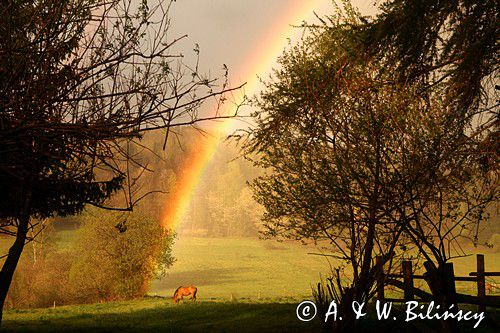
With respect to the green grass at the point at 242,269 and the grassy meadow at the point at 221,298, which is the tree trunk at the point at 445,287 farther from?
the green grass at the point at 242,269

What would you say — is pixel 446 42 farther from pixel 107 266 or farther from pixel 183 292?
pixel 107 266

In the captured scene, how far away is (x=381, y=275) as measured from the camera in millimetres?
11969

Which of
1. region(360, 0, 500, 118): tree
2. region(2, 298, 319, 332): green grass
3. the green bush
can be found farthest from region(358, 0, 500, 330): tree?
the green bush

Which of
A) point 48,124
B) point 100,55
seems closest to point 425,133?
point 100,55

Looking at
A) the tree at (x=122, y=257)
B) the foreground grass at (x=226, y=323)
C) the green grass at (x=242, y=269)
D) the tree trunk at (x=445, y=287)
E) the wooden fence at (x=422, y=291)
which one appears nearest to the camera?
the tree trunk at (x=445, y=287)

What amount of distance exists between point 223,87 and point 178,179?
238ft

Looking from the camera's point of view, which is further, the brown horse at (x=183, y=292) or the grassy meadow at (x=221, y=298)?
the brown horse at (x=183, y=292)

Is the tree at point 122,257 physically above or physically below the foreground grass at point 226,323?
above

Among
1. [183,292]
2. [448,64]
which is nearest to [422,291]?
[448,64]

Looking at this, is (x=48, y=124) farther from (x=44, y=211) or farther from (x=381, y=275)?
(x=44, y=211)

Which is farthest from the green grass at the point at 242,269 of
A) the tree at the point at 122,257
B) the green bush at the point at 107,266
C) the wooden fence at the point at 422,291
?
the wooden fence at the point at 422,291

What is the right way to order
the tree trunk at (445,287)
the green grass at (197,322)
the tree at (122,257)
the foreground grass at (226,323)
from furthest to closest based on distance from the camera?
1. the tree at (122,257)
2. the green grass at (197,322)
3. the foreground grass at (226,323)
4. the tree trunk at (445,287)

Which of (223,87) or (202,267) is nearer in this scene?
(223,87)

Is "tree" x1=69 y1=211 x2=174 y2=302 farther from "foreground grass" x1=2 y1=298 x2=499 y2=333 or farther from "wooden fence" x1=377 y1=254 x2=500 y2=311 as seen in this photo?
"wooden fence" x1=377 y1=254 x2=500 y2=311
